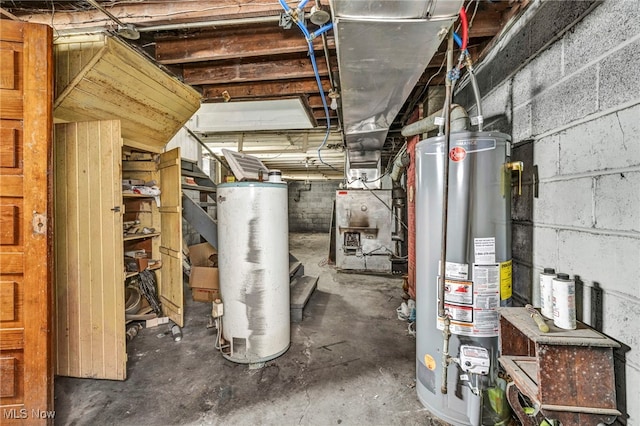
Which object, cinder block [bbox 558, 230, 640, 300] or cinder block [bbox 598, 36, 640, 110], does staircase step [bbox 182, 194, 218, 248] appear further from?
cinder block [bbox 598, 36, 640, 110]

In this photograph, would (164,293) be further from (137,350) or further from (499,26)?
(499,26)

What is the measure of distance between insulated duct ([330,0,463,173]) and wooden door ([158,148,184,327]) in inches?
61.9

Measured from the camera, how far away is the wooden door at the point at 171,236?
2.28m

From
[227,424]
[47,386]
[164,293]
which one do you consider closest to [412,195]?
[227,424]

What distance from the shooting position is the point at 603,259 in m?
0.90

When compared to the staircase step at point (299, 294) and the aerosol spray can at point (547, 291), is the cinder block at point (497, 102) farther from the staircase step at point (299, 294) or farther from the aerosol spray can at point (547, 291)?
the staircase step at point (299, 294)

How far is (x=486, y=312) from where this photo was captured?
118 centimetres

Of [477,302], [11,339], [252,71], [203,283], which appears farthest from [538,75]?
[203,283]

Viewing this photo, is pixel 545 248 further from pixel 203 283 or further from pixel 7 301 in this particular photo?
pixel 203 283

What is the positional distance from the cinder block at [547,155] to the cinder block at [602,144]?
1.3 inches

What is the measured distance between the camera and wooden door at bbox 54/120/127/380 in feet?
5.44

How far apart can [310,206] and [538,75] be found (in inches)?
339

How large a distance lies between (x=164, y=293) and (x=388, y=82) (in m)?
2.59

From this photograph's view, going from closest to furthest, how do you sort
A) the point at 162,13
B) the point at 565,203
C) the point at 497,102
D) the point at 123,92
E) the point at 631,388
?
1. the point at 631,388
2. the point at 565,203
3. the point at 162,13
4. the point at 497,102
5. the point at 123,92
